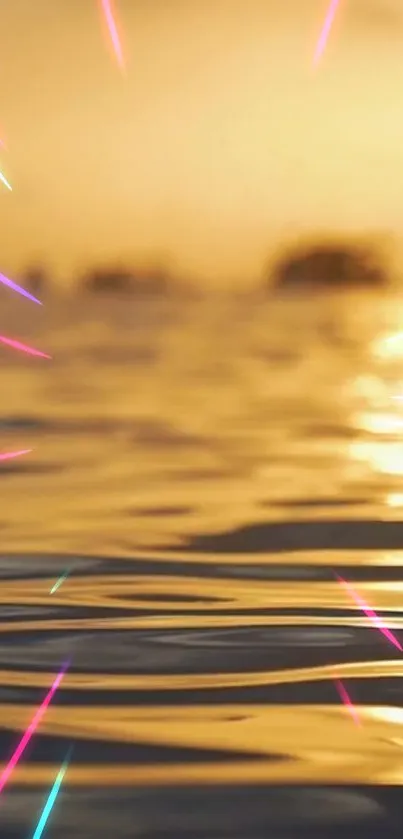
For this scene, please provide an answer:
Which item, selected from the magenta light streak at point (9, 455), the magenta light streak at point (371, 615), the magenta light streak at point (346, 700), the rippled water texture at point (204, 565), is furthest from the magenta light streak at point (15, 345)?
the magenta light streak at point (346, 700)

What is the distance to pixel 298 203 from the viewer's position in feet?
3.74

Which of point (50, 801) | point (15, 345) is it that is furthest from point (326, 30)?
point (50, 801)

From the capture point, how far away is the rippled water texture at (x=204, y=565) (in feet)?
1.65

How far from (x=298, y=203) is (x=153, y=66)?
22 centimetres

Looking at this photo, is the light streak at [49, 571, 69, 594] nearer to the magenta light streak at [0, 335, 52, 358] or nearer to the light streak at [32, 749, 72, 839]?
the light streak at [32, 749, 72, 839]

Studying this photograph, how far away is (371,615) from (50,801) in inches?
11.6

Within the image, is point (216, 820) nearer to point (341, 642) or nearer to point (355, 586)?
point (341, 642)

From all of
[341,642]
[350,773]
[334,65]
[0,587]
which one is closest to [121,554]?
[0,587]

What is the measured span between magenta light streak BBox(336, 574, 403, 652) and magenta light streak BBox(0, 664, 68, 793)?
0.21 m

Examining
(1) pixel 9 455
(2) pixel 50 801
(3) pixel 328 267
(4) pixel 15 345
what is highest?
(3) pixel 328 267

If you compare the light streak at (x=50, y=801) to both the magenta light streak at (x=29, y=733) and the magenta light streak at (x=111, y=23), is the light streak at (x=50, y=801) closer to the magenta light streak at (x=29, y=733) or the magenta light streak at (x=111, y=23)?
the magenta light streak at (x=29, y=733)

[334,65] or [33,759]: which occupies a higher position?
[334,65]

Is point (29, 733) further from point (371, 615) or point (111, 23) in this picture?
point (111, 23)

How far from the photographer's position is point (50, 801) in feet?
1.61
